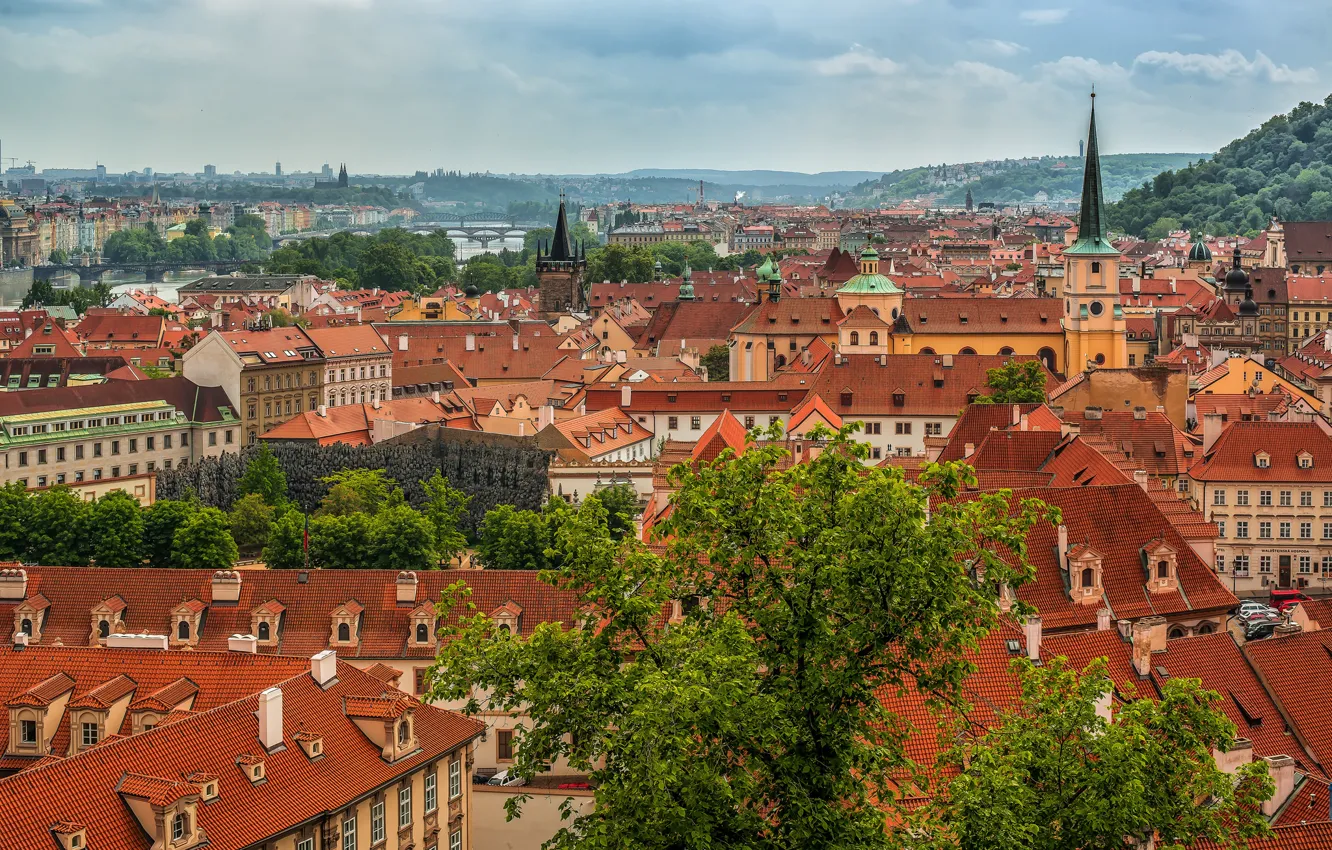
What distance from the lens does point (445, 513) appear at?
3332 inches

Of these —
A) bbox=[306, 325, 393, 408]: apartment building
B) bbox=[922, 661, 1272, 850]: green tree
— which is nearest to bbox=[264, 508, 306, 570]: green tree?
bbox=[922, 661, 1272, 850]: green tree

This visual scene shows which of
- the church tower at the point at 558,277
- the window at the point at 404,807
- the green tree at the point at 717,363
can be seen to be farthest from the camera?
the church tower at the point at 558,277

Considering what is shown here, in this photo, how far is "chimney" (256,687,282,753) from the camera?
127 ft

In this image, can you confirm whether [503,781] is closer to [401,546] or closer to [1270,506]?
[401,546]

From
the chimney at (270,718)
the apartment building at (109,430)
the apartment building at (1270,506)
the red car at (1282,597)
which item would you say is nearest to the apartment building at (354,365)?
the apartment building at (109,430)

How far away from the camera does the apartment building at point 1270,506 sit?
81250 millimetres

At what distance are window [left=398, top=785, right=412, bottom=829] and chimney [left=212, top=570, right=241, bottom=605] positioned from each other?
1566cm

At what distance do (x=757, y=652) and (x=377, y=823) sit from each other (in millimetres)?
13435

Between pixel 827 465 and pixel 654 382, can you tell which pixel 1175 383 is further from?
pixel 827 465

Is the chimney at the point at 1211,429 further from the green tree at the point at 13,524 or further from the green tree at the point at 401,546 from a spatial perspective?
the green tree at the point at 13,524

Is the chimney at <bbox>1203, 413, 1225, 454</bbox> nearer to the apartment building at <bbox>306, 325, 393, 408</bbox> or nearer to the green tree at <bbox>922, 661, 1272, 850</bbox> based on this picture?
the green tree at <bbox>922, 661, 1272, 850</bbox>

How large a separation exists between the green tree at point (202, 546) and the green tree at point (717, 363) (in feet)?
210

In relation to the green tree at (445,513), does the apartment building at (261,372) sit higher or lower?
higher

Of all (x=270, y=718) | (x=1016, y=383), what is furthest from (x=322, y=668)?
(x=1016, y=383)
